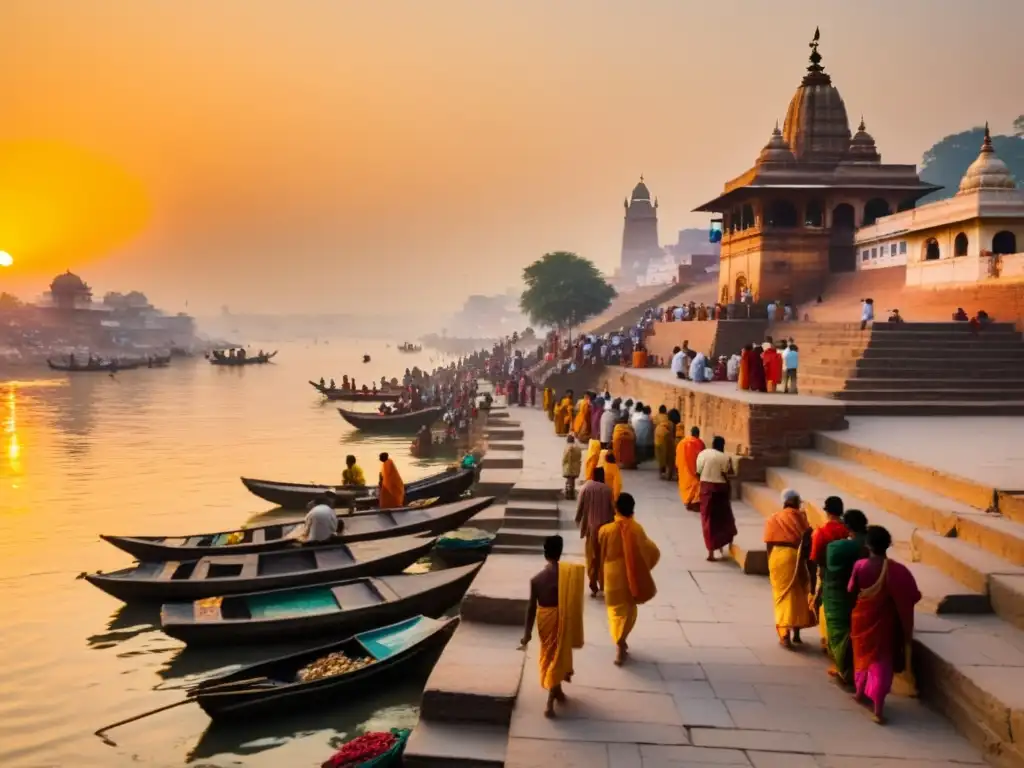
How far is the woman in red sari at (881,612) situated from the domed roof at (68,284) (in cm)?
10809

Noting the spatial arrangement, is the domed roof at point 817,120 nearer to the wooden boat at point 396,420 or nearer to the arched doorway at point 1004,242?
the arched doorway at point 1004,242

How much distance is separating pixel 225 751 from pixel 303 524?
193 inches

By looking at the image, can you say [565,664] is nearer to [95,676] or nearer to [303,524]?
[95,676]

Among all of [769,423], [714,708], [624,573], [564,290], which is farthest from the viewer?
[564,290]

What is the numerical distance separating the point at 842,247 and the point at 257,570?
2292 centimetres

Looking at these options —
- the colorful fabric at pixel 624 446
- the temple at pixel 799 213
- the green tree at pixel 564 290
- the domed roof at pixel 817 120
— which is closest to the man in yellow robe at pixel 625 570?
the colorful fabric at pixel 624 446

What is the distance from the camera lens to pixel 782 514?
6.45 meters

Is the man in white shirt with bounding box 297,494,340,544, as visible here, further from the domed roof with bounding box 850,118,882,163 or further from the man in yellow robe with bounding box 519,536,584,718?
the domed roof with bounding box 850,118,882,163

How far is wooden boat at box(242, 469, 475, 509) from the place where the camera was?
1507 centimetres

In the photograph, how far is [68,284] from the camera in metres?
97.9

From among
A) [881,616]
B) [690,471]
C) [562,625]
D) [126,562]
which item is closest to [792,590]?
[881,616]

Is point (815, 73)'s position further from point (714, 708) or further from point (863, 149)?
point (714, 708)

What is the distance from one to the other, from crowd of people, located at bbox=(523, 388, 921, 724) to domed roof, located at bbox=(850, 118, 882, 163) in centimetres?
2589

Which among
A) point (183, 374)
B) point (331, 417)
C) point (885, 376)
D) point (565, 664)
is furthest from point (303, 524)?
point (183, 374)
